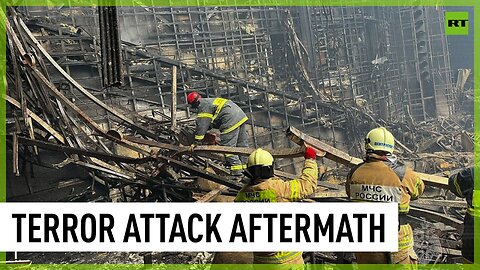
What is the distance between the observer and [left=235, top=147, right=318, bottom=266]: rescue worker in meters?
3.49

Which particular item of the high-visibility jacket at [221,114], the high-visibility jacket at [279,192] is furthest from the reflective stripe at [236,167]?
the high-visibility jacket at [279,192]

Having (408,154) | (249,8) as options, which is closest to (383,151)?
(408,154)

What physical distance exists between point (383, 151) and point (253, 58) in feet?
25.7

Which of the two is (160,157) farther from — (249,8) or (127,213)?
(249,8)

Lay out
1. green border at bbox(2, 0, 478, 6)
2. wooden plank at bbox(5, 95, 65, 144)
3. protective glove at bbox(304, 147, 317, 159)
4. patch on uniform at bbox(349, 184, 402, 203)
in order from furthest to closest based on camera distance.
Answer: green border at bbox(2, 0, 478, 6)
wooden plank at bbox(5, 95, 65, 144)
protective glove at bbox(304, 147, 317, 159)
patch on uniform at bbox(349, 184, 402, 203)

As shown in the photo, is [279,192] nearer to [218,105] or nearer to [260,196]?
[260,196]

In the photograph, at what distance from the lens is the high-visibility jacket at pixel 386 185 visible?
3.47 m

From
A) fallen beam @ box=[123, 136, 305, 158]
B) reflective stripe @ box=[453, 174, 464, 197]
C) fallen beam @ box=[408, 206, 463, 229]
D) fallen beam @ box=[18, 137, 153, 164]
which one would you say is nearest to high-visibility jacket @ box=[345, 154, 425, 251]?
reflective stripe @ box=[453, 174, 464, 197]

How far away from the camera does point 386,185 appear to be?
136 inches

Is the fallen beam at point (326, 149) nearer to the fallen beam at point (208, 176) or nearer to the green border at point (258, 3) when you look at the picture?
the fallen beam at point (208, 176)

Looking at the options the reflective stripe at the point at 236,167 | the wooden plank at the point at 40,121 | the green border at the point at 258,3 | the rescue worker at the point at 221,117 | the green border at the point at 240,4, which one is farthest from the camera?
the green border at the point at 258,3

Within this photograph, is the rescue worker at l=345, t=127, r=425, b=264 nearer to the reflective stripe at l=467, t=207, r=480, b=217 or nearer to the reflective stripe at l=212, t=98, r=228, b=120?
the reflective stripe at l=467, t=207, r=480, b=217

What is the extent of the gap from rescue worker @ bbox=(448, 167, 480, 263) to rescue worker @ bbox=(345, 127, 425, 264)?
1.06 feet

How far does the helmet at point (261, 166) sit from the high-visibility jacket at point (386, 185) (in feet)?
2.26
